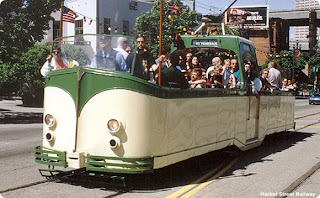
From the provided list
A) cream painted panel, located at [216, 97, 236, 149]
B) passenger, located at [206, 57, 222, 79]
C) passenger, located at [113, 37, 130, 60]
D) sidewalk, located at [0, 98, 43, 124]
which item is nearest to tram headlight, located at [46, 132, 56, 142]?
passenger, located at [113, 37, 130, 60]

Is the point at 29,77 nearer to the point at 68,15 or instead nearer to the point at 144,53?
the point at 68,15

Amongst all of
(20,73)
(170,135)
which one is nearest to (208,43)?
(170,135)

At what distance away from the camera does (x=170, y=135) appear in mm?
7152

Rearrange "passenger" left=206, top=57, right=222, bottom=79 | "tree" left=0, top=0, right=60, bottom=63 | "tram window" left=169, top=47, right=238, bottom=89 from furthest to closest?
"tree" left=0, top=0, right=60, bottom=63
"passenger" left=206, top=57, right=222, bottom=79
"tram window" left=169, top=47, right=238, bottom=89

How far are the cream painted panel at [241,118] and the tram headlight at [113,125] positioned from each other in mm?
3560

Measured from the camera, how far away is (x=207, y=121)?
8188mm

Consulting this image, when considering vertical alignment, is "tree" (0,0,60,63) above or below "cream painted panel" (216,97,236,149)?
above

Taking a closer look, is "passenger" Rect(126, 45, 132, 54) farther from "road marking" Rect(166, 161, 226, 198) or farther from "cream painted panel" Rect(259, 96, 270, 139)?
"cream painted panel" Rect(259, 96, 270, 139)

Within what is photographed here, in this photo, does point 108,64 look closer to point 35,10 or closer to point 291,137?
point 291,137

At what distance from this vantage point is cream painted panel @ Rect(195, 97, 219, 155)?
7.93 m

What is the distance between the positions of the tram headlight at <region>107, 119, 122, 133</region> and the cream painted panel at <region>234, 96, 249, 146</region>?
356 centimetres

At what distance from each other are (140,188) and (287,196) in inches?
83.0

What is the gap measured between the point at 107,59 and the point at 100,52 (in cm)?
18

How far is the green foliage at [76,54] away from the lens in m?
7.17
